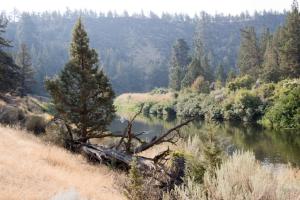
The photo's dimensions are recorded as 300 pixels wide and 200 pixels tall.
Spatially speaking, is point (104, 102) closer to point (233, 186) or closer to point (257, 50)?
point (233, 186)

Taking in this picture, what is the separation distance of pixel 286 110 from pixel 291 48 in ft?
66.1

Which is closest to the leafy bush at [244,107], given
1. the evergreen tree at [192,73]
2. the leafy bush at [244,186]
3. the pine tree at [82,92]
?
the evergreen tree at [192,73]

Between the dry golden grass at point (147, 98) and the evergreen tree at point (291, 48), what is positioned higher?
the evergreen tree at point (291, 48)

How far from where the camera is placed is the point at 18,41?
196 m

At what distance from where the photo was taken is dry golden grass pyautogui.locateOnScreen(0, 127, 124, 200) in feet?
30.7

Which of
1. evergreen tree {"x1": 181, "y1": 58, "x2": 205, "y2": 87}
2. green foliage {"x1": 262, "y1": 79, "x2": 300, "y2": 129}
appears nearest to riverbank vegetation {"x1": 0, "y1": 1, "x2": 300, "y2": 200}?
green foliage {"x1": 262, "y1": 79, "x2": 300, "y2": 129}

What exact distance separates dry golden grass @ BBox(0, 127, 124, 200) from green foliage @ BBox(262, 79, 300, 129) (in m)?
38.7

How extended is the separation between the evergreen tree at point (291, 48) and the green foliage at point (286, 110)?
42.8 feet

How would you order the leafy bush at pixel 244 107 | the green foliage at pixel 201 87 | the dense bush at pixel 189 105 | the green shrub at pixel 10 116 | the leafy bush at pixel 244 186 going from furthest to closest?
1. the green foliage at pixel 201 87
2. the dense bush at pixel 189 105
3. the leafy bush at pixel 244 107
4. the green shrub at pixel 10 116
5. the leafy bush at pixel 244 186

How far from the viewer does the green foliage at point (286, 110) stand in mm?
50609

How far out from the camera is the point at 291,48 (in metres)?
68.2

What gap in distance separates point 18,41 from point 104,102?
7291 inches

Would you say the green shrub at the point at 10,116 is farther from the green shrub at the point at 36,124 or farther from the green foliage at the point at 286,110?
the green foliage at the point at 286,110

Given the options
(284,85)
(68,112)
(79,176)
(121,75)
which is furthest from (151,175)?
(121,75)
